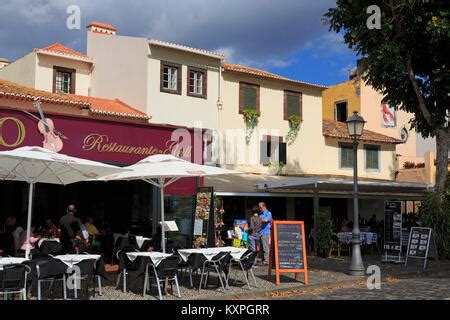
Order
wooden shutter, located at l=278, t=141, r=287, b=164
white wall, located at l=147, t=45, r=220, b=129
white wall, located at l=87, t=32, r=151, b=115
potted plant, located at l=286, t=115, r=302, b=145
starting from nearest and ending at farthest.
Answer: white wall, located at l=147, t=45, r=220, b=129, white wall, located at l=87, t=32, r=151, b=115, wooden shutter, located at l=278, t=141, r=287, b=164, potted plant, located at l=286, t=115, r=302, b=145

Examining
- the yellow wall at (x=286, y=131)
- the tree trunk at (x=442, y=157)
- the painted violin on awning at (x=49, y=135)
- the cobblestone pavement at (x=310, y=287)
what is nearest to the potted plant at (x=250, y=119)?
the yellow wall at (x=286, y=131)

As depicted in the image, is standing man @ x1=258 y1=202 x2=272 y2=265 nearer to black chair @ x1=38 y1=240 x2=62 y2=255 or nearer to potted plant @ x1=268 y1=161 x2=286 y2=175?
black chair @ x1=38 y1=240 x2=62 y2=255

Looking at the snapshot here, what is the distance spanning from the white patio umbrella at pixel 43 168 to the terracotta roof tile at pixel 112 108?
9407 millimetres

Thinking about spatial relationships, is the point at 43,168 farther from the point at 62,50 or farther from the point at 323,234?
the point at 62,50

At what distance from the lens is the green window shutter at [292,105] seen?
26.6m

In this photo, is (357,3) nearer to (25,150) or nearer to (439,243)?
(439,243)

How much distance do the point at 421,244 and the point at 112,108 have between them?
12707 mm

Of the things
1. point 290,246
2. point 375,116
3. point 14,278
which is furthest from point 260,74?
point 14,278

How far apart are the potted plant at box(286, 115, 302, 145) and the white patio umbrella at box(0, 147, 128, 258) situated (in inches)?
644

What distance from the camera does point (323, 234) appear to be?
1775cm

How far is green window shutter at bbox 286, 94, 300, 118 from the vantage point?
1046 inches

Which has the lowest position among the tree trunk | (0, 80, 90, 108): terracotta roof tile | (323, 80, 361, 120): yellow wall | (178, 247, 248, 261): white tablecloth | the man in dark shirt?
(178, 247, 248, 261): white tablecloth

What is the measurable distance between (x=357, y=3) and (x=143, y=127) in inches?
279

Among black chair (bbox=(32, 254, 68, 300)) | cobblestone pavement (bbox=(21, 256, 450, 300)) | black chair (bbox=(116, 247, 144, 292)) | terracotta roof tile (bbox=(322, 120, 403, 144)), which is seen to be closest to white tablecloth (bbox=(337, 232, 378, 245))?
cobblestone pavement (bbox=(21, 256, 450, 300))
